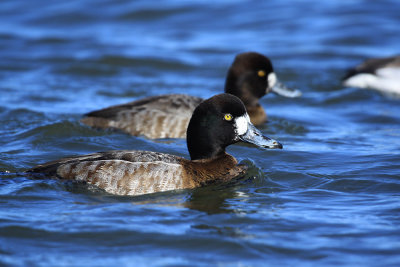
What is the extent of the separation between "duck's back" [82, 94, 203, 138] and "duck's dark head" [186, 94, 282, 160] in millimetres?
2200

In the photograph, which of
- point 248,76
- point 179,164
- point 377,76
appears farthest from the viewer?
point 377,76

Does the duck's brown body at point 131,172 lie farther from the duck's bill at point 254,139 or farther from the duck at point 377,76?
the duck at point 377,76

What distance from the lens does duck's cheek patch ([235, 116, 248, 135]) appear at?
23.2 ft

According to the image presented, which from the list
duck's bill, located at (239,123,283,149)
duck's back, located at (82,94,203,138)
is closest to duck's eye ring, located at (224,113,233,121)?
duck's bill, located at (239,123,283,149)

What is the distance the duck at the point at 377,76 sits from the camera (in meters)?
13.0

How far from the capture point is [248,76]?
10180 mm

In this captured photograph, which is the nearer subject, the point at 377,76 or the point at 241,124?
the point at 241,124

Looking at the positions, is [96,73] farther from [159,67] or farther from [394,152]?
[394,152]

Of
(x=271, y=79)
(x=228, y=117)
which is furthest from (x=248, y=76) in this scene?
(x=228, y=117)

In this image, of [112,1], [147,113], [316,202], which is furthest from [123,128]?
[112,1]

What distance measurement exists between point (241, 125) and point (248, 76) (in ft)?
10.5

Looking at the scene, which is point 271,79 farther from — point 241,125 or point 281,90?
point 241,125

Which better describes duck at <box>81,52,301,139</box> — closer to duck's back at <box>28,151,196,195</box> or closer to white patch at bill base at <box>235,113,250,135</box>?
white patch at bill base at <box>235,113,250,135</box>

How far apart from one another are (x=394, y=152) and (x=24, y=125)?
5380 mm
